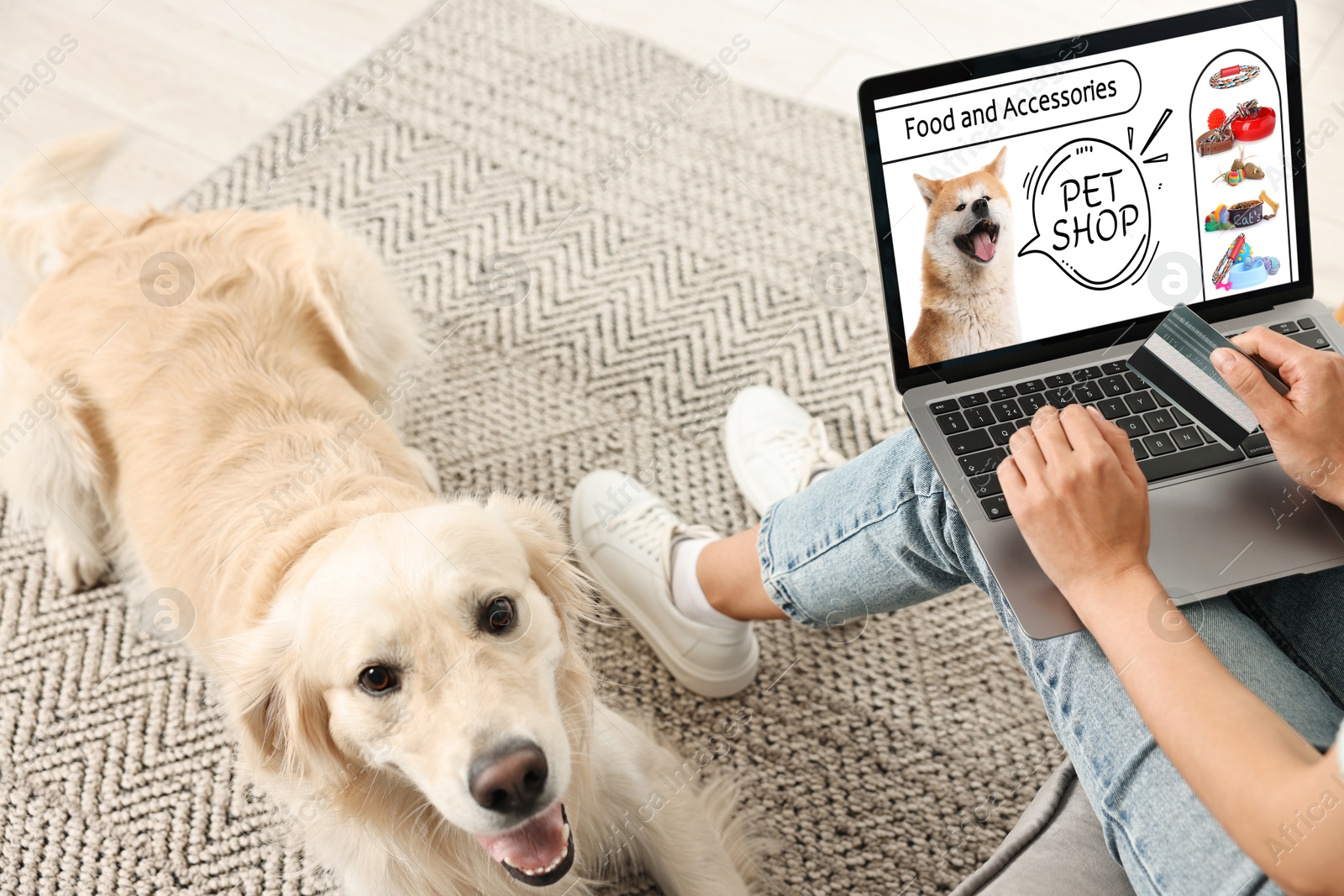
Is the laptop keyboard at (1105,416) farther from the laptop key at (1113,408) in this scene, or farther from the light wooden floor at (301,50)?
the light wooden floor at (301,50)

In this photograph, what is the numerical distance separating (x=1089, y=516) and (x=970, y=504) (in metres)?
0.16

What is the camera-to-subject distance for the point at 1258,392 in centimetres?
84

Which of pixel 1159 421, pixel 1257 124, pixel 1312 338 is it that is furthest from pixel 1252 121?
pixel 1159 421

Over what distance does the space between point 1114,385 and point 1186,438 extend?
0.10m

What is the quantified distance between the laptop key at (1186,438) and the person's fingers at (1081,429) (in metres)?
0.23

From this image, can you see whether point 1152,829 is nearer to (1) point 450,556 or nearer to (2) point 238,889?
(1) point 450,556

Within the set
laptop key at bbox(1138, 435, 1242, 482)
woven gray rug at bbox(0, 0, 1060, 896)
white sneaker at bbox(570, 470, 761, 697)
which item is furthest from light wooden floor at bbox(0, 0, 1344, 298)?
laptop key at bbox(1138, 435, 1242, 482)

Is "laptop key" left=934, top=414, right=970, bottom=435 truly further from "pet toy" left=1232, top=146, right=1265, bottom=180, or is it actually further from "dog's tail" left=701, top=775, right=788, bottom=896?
"dog's tail" left=701, top=775, right=788, bottom=896

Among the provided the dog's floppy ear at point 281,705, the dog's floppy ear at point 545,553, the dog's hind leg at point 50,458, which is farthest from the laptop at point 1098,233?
the dog's hind leg at point 50,458

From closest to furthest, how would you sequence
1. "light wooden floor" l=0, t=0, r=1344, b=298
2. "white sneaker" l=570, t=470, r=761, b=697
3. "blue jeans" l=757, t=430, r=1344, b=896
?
"blue jeans" l=757, t=430, r=1344, b=896 < "white sneaker" l=570, t=470, r=761, b=697 < "light wooden floor" l=0, t=0, r=1344, b=298

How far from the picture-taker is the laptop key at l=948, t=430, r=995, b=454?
97cm

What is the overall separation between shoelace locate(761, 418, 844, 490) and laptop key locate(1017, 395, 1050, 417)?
21.2 inches

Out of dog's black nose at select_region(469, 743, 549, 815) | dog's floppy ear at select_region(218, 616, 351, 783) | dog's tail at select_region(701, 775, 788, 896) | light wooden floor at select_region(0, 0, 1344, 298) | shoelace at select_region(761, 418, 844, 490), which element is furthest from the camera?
light wooden floor at select_region(0, 0, 1344, 298)

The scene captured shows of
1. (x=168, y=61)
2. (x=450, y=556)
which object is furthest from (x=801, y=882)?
(x=168, y=61)
